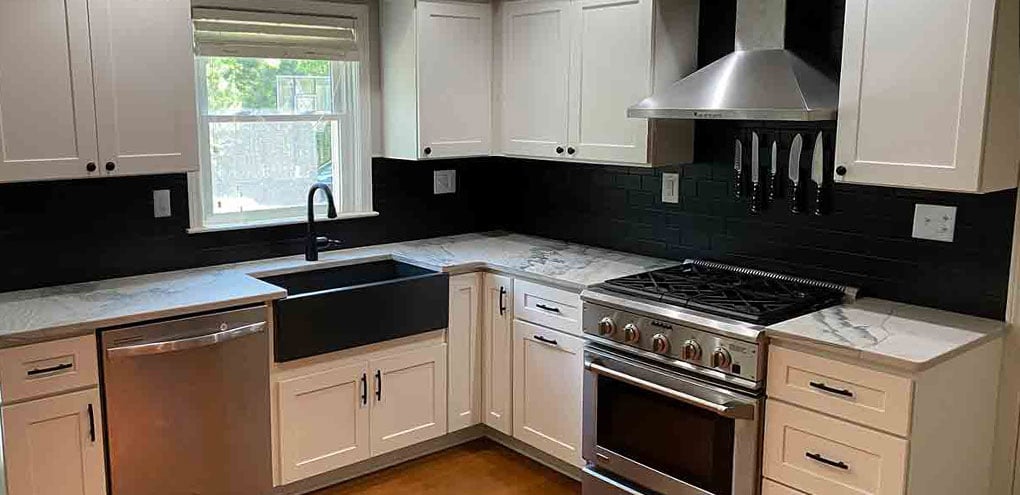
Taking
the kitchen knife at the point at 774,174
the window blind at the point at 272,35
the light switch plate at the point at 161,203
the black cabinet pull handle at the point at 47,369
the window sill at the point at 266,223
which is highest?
the window blind at the point at 272,35

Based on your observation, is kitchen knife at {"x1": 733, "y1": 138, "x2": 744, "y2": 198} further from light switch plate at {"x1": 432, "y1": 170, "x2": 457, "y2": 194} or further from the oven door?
light switch plate at {"x1": 432, "y1": 170, "x2": 457, "y2": 194}

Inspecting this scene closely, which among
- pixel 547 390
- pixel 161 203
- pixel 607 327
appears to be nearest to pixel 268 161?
A: pixel 161 203

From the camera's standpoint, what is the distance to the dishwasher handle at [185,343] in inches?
110

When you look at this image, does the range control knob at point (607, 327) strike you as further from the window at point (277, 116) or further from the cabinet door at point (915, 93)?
the window at point (277, 116)

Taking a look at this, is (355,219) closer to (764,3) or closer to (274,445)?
(274,445)

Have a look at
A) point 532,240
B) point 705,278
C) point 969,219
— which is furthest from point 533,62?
point 969,219

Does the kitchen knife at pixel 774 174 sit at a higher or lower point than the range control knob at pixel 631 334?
higher

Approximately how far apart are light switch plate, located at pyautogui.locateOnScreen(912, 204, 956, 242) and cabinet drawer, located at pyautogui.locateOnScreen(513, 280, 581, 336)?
122cm

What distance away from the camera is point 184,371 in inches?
116

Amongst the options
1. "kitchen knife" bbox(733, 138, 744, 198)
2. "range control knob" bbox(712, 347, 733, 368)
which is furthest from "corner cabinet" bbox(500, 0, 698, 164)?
"range control knob" bbox(712, 347, 733, 368)

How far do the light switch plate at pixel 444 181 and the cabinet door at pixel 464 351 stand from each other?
713 millimetres

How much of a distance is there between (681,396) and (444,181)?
1.91m

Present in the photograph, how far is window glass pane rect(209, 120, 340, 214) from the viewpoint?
11.9 feet

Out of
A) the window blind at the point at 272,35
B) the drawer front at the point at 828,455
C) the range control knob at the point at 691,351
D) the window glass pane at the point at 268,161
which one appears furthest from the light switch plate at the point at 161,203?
the drawer front at the point at 828,455
